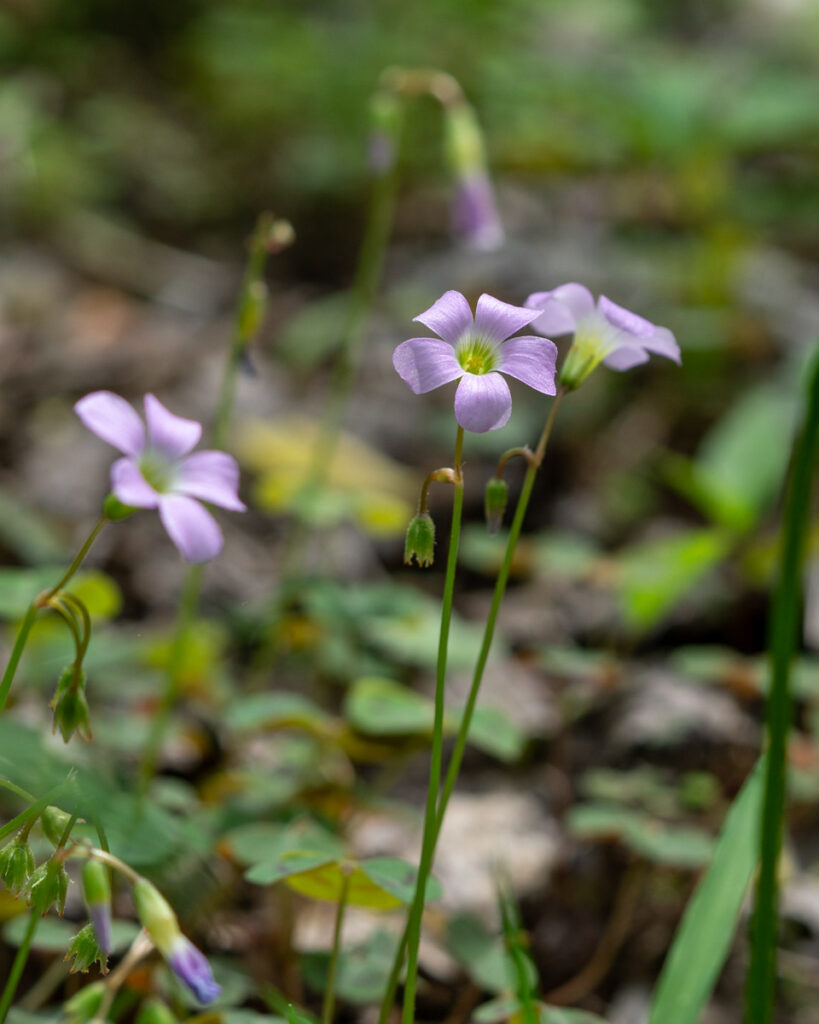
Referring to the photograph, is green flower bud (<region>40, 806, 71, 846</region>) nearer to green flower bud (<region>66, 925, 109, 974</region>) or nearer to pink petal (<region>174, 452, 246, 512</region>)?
green flower bud (<region>66, 925, 109, 974</region>)

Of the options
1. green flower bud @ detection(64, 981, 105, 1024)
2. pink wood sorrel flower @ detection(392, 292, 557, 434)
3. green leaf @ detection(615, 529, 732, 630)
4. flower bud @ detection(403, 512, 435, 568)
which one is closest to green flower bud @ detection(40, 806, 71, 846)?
green flower bud @ detection(64, 981, 105, 1024)

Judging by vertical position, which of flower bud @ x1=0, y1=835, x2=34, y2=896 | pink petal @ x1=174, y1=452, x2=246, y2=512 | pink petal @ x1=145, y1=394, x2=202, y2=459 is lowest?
flower bud @ x1=0, y1=835, x2=34, y2=896

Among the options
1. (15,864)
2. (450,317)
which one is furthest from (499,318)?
(15,864)

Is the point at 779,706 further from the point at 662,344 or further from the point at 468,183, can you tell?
the point at 468,183

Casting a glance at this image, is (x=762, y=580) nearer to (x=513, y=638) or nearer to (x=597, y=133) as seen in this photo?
(x=513, y=638)

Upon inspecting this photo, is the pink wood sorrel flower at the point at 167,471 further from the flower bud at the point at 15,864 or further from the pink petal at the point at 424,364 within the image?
the flower bud at the point at 15,864

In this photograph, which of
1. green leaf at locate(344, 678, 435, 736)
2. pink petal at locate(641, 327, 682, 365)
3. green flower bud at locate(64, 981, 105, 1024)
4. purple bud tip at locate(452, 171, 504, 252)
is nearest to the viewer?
green flower bud at locate(64, 981, 105, 1024)
